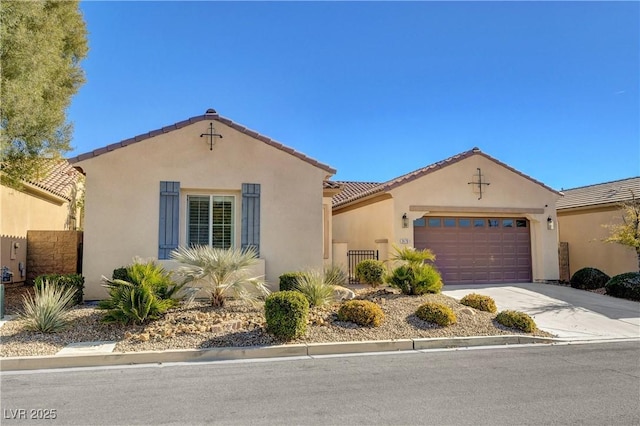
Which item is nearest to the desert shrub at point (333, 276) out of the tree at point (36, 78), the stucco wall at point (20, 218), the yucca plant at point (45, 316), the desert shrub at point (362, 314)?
the desert shrub at point (362, 314)

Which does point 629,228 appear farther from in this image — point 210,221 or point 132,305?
point 132,305

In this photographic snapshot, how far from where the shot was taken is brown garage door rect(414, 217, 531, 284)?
16.2m

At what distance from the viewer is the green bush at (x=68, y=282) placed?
34.1 ft

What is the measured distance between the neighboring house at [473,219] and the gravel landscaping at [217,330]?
18.1 feet

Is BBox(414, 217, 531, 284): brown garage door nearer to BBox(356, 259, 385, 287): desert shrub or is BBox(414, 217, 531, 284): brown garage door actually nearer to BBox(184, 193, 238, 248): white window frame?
BBox(356, 259, 385, 287): desert shrub

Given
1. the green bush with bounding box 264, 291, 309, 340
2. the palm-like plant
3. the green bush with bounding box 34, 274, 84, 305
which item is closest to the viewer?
the green bush with bounding box 264, 291, 309, 340

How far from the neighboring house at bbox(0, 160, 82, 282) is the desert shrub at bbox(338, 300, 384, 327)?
9.16m

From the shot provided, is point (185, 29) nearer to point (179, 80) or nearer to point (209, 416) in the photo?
point (179, 80)

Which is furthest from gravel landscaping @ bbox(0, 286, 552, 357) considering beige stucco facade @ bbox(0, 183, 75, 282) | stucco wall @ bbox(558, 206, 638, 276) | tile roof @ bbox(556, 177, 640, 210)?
tile roof @ bbox(556, 177, 640, 210)

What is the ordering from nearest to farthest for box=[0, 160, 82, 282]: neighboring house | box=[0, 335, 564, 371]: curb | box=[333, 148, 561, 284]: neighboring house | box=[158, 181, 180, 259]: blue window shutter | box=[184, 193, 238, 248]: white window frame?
box=[0, 335, 564, 371]: curb
box=[158, 181, 180, 259]: blue window shutter
box=[184, 193, 238, 248]: white window frame
box=[0, 160, 82, 282]: neighboring house
box=[333, 148, 561, 284]: neighboring house

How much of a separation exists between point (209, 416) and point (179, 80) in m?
11.5

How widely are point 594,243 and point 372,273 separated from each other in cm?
1057

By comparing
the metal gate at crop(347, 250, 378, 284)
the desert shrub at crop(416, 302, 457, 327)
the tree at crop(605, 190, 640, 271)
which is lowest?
the desert shrub at crop(416, 302, 457, 327)

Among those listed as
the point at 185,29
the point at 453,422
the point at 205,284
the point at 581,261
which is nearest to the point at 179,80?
the point at 185,29
